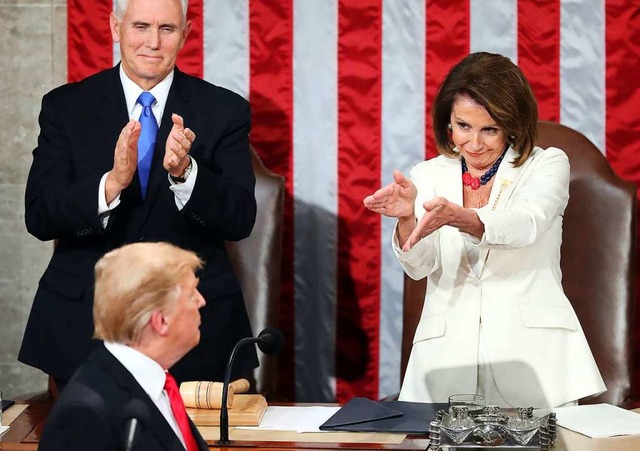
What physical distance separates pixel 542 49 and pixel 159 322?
280 centimetres

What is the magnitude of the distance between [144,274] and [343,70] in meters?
2.64

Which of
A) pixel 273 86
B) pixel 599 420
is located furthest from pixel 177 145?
pixel 273 86

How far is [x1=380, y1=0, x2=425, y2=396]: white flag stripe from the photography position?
461 cm

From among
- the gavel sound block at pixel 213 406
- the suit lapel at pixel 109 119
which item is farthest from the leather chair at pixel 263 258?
the gavel sound block at pixel 213 406

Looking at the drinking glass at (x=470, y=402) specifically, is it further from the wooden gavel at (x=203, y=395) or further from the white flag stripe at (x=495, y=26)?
the white flag stripe at (x=495, y=26)

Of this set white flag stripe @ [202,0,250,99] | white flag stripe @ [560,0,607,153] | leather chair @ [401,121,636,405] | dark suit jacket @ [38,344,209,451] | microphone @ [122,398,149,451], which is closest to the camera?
microphone @ [122,398,149,451]

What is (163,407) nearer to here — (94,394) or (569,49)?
(94,394)

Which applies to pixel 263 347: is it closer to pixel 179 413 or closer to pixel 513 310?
pixel 179 413

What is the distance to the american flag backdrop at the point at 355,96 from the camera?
4.57m

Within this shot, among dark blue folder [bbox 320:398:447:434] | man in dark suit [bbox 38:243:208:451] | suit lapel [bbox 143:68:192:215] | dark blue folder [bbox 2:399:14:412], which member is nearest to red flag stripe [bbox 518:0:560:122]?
suit lapel [bbox 143:68:192:215]

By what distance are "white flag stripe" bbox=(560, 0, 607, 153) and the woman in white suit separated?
1235 millimetres

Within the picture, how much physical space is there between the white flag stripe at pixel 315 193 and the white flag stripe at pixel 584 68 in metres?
0.90

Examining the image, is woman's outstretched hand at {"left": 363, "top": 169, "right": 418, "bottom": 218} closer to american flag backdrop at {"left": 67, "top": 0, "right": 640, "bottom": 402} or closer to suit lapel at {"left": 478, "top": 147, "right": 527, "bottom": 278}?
suit lapel at {"left": 478, "top": 147, "right": 527, "bottom": 278}

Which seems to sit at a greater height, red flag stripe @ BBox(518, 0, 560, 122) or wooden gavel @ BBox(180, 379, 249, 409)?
red flag stripe @ BBox(518, 0, 560, 122)
